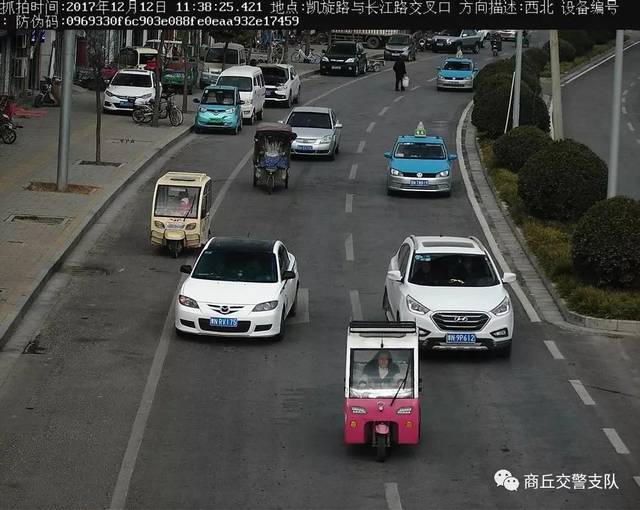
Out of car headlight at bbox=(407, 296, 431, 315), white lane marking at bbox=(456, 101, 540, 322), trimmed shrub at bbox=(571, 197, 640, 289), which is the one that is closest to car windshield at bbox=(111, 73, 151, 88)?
white lane marking at bbox=(456, 101, 540, 322)

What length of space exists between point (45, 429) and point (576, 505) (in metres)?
6.80

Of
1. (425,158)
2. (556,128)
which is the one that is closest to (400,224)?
(425,158)

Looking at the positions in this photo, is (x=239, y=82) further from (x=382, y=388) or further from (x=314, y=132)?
(x=382, y=388)

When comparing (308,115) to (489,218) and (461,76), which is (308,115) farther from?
(461,76)

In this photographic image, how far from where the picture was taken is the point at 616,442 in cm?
1762

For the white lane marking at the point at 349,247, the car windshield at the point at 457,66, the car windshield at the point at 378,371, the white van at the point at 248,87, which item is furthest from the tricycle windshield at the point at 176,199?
the car windshield at the point at 457,66

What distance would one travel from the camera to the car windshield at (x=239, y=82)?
2007 inches

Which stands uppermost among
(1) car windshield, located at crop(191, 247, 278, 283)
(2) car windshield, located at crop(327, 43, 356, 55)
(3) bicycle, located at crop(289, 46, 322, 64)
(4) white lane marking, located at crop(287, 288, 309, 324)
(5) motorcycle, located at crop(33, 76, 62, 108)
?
(2) car windshield, located at crop(327, 43, 356, 55)

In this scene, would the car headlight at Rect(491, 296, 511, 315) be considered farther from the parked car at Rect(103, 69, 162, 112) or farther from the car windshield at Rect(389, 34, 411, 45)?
the car windshield at Rect(389, 34, 411, 45)

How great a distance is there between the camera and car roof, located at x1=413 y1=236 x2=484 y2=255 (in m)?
22.9

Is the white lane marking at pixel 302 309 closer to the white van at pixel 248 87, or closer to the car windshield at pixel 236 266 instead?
the car windshield at pixel 236 266

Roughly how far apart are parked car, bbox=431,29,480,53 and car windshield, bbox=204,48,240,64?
1224 inches

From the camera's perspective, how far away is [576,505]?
1516 cm

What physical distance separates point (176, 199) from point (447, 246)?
815 cm
